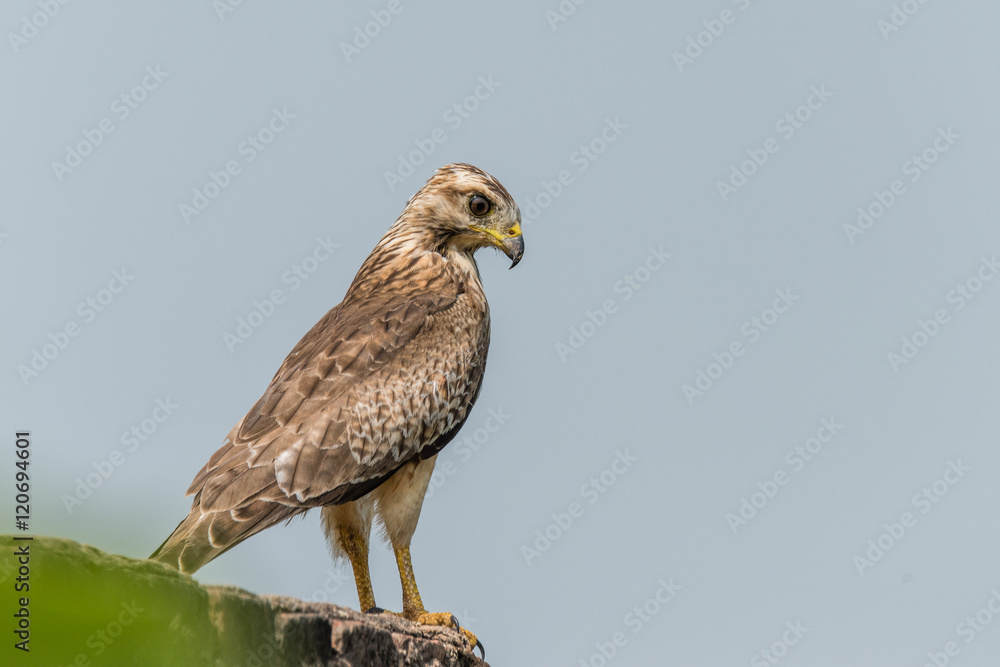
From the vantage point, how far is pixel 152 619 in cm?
237

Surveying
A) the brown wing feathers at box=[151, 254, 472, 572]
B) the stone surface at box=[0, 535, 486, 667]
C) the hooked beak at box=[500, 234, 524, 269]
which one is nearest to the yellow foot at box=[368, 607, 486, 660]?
the brown wing feathers at box=[151, 254, 472, 572]

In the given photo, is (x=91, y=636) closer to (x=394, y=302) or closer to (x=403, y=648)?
(x=403, y=648)

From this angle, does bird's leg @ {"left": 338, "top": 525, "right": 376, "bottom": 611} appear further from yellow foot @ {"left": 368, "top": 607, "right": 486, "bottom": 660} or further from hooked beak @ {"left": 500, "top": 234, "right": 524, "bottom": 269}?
hooked beak @ {"left": 500, "top": 234, "right": 524, "bottom": 269}

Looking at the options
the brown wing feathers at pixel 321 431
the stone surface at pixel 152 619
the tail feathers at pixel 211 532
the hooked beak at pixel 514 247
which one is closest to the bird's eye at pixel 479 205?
the hooked beak at pixel 514 247

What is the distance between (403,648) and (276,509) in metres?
1.52

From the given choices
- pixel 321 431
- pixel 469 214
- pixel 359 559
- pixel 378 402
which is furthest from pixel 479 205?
pixel 359 559

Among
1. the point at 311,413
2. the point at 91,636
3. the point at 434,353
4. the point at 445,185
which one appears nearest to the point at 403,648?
the point at 311,413

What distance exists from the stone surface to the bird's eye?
475 cm

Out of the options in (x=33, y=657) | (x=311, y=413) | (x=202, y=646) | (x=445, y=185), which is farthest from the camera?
(x=445, y=185)

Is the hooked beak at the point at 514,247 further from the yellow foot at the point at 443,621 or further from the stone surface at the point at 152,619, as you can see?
the stone surface at the point at 152,619

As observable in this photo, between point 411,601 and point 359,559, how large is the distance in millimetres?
542

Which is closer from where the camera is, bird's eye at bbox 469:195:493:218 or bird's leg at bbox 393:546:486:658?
bird's leg at bbox 393:546:486:658

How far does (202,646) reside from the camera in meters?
2.92

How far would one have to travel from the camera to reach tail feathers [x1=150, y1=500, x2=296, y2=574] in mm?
6320
